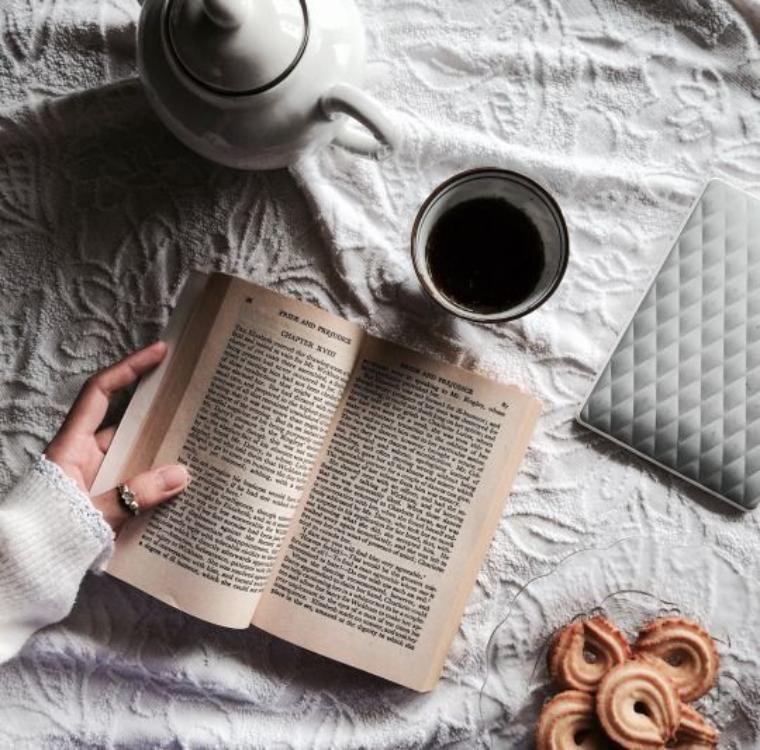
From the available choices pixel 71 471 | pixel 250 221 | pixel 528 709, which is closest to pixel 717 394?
pixel 528 709

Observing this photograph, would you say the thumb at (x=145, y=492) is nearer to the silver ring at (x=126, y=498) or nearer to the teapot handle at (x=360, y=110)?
the silver ring at (x=126, y=498)

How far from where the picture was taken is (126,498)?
Answer: 0.74m

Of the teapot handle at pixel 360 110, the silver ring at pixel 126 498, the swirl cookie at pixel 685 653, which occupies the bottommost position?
the silver ring at pixel 126 498

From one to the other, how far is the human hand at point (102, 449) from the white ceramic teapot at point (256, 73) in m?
0.20

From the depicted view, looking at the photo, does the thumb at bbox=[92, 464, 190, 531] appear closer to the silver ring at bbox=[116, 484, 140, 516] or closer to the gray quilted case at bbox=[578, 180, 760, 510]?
the silver ring at bbox=[116, 484, 140, 516]

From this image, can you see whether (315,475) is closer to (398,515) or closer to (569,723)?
(398,515)

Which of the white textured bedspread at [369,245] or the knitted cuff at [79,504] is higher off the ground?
the white textured bedspread at [369,245]

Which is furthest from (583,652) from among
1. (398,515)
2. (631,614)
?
(398,515)

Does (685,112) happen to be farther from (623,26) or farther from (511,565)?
(511,565)

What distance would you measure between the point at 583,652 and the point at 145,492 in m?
0.38

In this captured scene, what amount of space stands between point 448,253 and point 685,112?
10.0 inches

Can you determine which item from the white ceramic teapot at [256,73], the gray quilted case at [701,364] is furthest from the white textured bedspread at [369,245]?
the white ceramic teapot at [256,73]

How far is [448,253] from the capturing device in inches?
29.0

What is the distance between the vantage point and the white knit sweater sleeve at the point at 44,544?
72cm
